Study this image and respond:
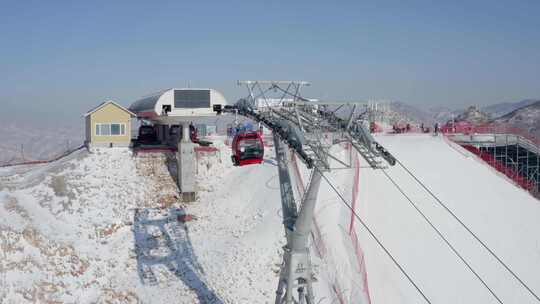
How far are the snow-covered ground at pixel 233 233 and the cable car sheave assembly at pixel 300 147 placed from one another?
5617mm

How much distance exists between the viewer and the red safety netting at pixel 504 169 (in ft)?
121

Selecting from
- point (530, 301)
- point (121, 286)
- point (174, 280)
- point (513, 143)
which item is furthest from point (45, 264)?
point (513, 143)

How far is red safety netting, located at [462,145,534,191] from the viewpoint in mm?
36844

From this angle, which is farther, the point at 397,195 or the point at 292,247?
the point at 397,195

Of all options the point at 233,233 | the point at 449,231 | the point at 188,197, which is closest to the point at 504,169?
the point at 449,231

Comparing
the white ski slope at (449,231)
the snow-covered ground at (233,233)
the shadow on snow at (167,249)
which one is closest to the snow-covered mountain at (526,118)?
the white ski slope at (449,231)

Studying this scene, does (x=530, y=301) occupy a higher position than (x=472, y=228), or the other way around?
(x=472, y=228)

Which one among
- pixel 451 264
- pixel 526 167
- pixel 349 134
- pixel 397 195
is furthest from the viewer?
pixel 526 167

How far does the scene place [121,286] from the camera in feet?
70.7

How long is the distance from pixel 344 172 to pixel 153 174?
12.1 m

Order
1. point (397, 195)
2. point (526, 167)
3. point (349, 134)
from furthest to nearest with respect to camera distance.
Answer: point (526, 167), point (397, 195), point (349, 134)

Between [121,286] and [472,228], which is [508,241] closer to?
[472,228]

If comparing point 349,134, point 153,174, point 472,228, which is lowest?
point 472,228

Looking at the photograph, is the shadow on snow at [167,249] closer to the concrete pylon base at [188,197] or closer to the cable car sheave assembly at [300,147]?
the concrete pylon base at [188,197]
